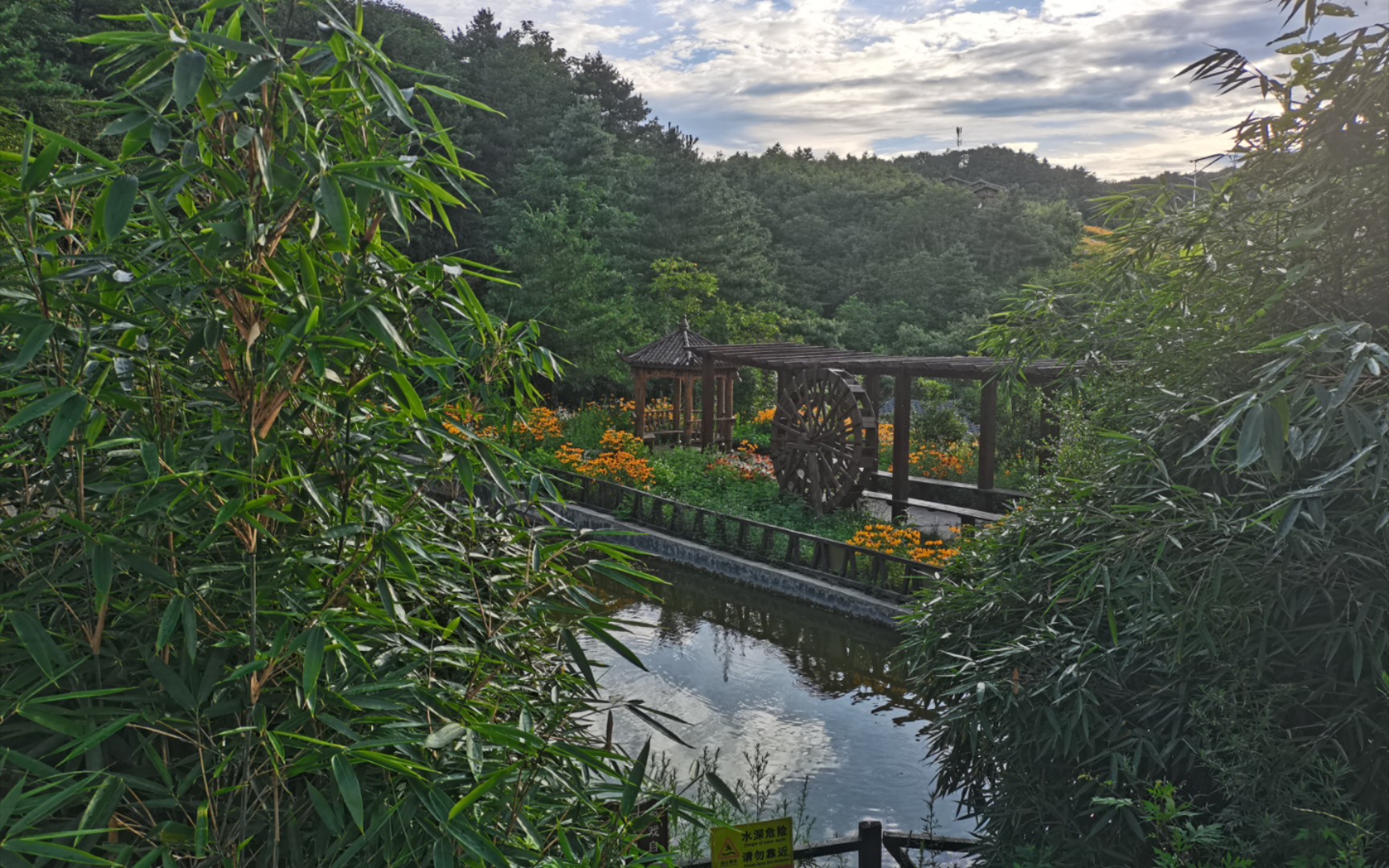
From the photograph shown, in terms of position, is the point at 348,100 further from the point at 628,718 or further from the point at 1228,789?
the point at 628,718

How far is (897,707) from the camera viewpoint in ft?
23.7

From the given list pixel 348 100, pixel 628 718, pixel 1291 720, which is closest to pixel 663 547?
pixel 628 718

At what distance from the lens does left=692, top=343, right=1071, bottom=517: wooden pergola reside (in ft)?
34.9

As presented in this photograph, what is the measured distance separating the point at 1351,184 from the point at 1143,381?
42.9 inches

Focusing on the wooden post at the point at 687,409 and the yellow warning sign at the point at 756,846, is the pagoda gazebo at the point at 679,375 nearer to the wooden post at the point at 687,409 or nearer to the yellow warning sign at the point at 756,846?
the wooden post at the point at 687,409

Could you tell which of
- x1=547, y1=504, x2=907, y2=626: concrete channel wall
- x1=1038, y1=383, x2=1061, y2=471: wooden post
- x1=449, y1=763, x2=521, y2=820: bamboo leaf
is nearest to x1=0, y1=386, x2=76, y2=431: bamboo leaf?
x1=449, y1=763, x2=521, y2=820: bamboo leaf

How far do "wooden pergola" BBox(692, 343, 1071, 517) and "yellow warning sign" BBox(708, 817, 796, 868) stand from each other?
7291mm

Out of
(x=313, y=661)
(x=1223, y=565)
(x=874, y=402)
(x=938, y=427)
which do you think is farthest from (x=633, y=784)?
(x=938, y=427)

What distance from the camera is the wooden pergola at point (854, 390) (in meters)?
10.6

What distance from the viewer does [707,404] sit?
1420 centimetres

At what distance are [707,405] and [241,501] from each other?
12590 mm

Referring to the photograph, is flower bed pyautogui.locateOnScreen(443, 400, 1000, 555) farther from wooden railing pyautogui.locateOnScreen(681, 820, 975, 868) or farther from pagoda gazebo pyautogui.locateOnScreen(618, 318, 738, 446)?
wooden railing pyautogui.locateOnScreen(681, 820, 975, 868)

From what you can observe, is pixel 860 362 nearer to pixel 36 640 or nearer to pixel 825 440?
pixel 825 440

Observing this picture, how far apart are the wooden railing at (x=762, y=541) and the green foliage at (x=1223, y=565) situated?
13.9ft
